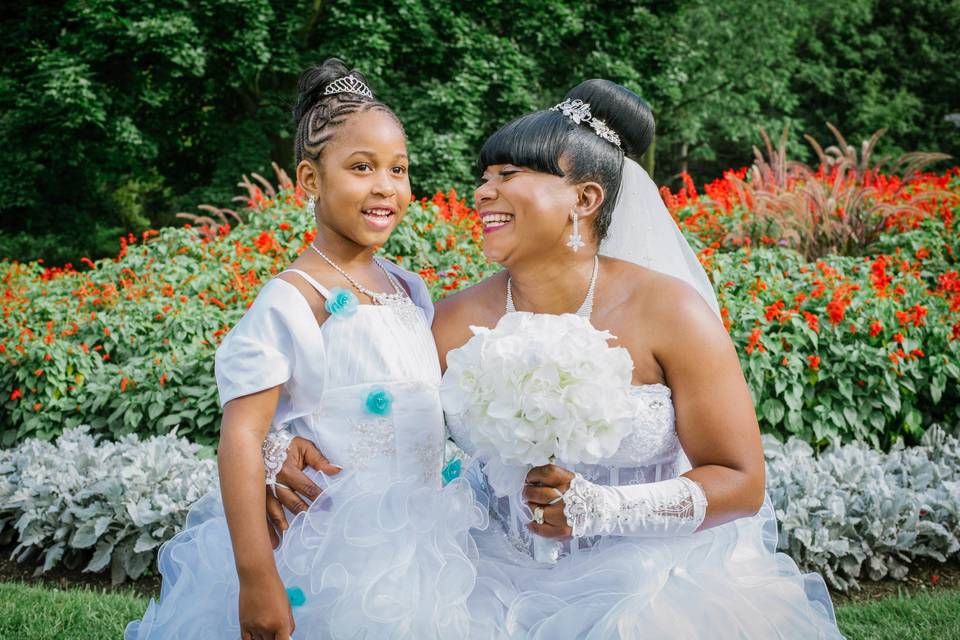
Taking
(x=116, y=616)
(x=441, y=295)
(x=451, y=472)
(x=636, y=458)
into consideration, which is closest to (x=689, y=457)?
(x=636, y=458)

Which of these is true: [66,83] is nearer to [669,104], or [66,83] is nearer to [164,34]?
[164,34]

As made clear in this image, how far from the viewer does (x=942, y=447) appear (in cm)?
494

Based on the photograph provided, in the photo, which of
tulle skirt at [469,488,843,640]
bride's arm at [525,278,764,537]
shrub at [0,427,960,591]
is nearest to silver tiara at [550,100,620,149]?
bride's arm at [525,278,764,537]

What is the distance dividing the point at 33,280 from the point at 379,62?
646 cm

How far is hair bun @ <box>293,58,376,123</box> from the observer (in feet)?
8.23

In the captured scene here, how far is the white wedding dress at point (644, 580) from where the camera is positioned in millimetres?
2098

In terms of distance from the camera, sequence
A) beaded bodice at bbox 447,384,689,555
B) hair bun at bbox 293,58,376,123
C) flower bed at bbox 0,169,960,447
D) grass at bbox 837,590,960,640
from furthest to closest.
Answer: flower bed at bbox 0,169,960,447
grass at bbox 837,590,960,640
hair bun at bbox 293,58,376,123
beaded bodice at bbox 447,384,689,555

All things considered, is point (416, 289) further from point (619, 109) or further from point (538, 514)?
point (538, 514)

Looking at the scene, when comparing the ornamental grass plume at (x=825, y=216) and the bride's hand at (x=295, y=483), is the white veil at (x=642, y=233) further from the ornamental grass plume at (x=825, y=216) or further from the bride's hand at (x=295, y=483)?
the ornamental grass plume at (x=825, y=216)

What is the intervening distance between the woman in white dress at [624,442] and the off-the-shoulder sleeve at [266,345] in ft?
1.37

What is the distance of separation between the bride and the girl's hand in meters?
0.27

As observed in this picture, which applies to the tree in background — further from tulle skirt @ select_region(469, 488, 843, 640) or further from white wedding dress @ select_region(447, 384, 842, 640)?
tulle skirt @ select_region(469, 488, 843, 640)

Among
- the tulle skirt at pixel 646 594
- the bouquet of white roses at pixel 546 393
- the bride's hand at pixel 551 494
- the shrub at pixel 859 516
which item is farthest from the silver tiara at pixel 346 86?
the shrub at pixel 859 516

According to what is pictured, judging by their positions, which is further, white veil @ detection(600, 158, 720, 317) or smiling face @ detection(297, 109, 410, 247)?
white veil @ detection(600, 158, 720, 317)
